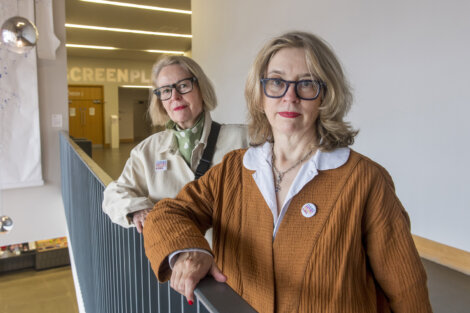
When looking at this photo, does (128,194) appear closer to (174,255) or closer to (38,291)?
(174,255)

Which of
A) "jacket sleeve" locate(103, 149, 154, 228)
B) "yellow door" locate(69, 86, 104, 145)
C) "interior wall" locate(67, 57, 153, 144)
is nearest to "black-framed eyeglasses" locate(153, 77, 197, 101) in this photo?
"jacket sleeve" locate(103, 149, 154, 228)

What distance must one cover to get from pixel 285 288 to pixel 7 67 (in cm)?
549

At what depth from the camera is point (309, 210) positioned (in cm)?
103

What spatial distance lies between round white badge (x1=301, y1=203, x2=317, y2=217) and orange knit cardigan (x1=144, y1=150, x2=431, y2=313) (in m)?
0.01

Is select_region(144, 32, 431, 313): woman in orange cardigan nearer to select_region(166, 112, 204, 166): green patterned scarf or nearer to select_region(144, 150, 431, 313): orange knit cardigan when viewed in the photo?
select_region(144, 150, 431, 313): orange knit cardigan

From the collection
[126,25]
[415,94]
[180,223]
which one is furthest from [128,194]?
[126,25]

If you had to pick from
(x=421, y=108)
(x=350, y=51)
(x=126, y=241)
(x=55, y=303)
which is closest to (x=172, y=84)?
(x=126, y=241)

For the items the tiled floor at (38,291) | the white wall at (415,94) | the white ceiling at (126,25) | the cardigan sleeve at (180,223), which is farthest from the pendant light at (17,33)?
the tiled floor at (38,291)

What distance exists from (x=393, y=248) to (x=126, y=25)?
10.7 metres

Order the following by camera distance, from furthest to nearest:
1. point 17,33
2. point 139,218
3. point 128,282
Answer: point 17,33 → point 128,282 → point 139,218

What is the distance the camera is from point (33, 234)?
5.91 metres

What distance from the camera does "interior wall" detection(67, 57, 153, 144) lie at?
14633 millimetres

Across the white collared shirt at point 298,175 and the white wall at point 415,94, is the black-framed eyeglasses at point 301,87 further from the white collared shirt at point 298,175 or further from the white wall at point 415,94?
the white wall at point 415,94

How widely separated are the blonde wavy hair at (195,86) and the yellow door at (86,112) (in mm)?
14358
